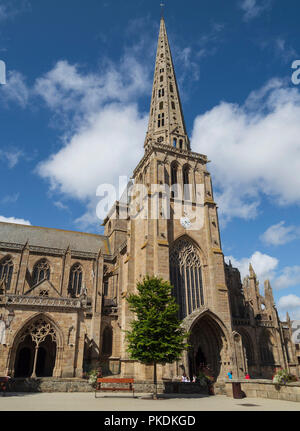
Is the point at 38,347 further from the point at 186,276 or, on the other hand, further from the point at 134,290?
the point at 186,276

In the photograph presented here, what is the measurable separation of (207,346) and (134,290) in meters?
8.90

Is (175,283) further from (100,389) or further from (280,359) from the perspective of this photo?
(280,359)

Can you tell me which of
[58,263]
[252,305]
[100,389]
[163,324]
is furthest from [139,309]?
[252,305]

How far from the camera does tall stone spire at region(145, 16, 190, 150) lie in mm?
41750

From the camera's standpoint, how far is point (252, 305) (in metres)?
39.6

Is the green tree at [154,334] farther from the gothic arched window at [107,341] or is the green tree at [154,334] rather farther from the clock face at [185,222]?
the clock face at [185,222]

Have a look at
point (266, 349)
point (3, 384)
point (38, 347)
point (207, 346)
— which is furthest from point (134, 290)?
point (266, 349)

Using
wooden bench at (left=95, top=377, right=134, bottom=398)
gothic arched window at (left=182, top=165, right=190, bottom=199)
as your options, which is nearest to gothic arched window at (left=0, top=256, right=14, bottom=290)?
wooden bench at (left=95, top=377, right=134, bottom=398)

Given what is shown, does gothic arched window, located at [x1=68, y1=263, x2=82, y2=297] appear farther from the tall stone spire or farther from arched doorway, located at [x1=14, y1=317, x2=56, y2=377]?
the tall stone spire

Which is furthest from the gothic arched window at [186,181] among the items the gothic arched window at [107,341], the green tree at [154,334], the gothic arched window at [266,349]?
the gothic arched window at [266,349]

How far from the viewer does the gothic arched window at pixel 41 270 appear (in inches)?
1475

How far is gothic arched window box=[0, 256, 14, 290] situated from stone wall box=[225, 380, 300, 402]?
27.1 metres

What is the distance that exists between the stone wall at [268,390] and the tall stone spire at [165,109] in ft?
93.4

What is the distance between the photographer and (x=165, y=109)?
43.4m
